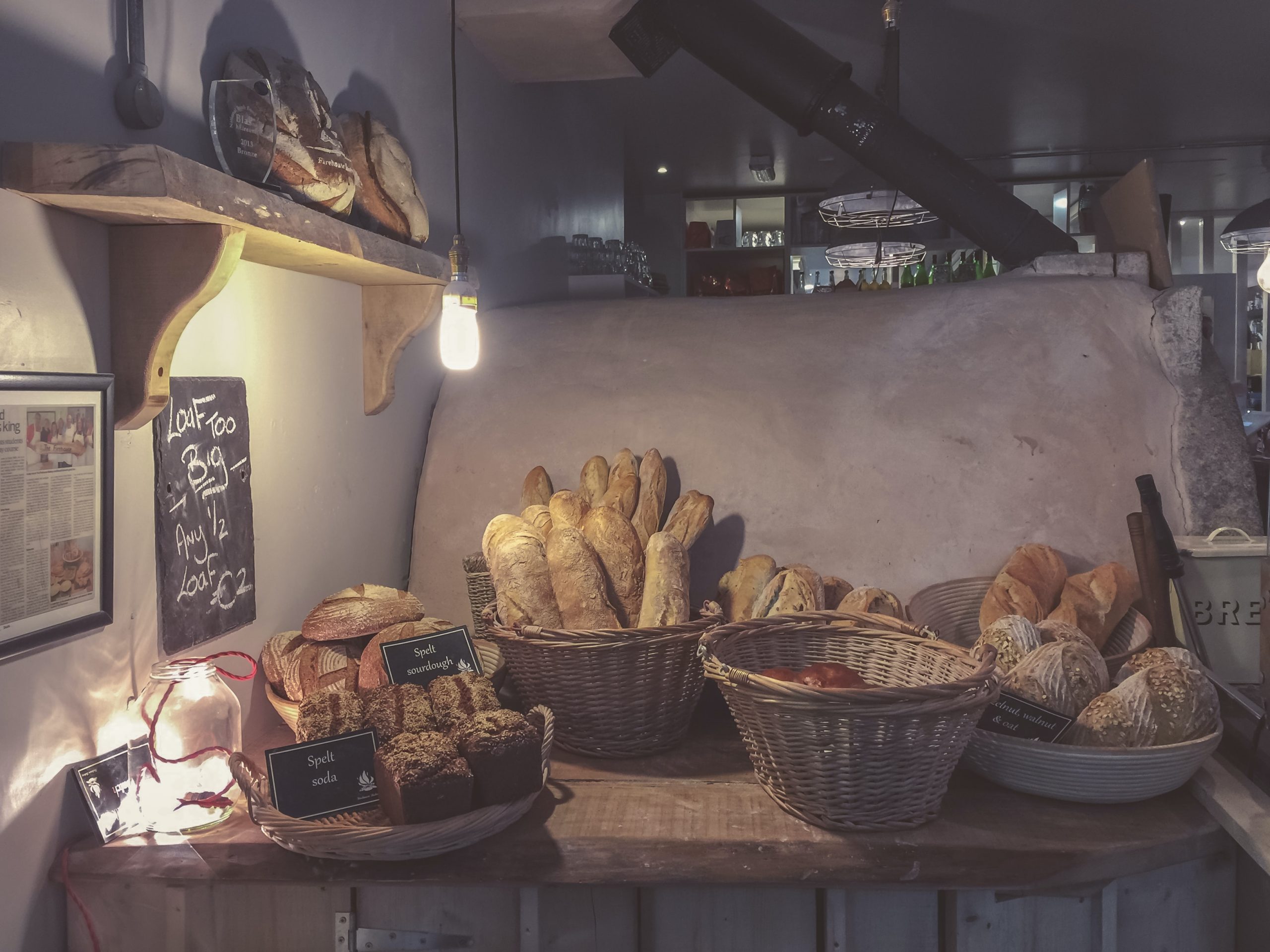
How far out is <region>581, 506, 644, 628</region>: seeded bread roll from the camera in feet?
5.90

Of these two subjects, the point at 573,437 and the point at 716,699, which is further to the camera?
the point at 573,437

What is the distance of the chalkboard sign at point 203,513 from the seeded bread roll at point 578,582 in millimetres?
531

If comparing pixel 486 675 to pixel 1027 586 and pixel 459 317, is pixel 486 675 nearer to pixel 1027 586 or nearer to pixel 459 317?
pixel 459 317

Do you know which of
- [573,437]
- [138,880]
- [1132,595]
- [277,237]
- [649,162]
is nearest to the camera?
[138,880]

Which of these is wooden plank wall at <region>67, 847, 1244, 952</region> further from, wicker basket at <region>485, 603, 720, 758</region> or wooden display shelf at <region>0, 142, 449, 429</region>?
wooden display shelf at <region>0, 142, 449, 429</region>

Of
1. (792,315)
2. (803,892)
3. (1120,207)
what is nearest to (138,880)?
(803,892)

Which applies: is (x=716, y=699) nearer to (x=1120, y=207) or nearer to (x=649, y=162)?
(x=1120, y=207)

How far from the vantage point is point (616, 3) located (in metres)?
2.58

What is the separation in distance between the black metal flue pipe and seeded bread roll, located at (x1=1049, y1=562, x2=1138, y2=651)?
1.46 meters

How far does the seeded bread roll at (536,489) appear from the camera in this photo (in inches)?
88.5

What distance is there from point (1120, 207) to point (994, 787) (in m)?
1.85

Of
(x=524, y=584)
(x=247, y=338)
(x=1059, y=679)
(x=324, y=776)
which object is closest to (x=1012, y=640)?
(x=1059, y=679)

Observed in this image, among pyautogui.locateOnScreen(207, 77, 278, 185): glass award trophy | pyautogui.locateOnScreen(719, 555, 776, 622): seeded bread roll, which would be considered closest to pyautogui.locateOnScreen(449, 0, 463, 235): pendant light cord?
pyautogui.locateOnScreen(207, 77, 278, 185): glass award trophy

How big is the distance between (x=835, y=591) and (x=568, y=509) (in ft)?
1.91
